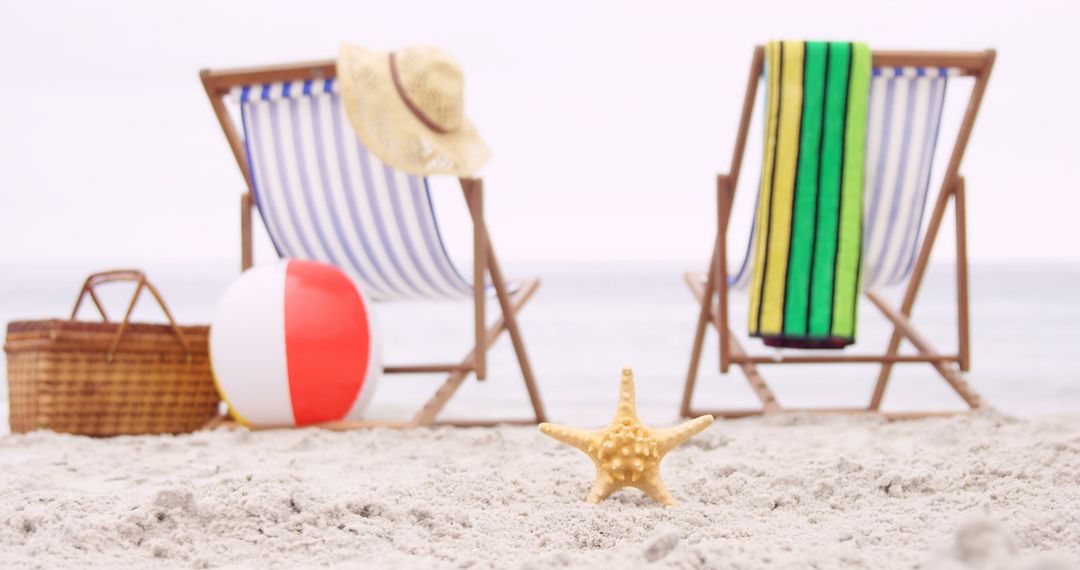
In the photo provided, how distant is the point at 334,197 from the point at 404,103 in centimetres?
42

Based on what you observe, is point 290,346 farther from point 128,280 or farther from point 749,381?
point 749,381

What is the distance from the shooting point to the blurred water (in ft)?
20.5

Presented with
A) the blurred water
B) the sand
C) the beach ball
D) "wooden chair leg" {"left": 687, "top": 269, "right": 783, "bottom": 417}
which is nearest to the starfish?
the sand

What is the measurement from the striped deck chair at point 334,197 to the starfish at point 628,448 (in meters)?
1.36

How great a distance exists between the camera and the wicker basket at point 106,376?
3.12 m

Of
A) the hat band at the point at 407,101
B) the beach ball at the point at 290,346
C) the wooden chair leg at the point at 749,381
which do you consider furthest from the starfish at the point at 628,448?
the hat band at the point at 407,101

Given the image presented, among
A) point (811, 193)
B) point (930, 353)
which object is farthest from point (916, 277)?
point (811, 193)

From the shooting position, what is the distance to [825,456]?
2.38 meters

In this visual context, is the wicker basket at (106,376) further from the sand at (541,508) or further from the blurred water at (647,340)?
the blurred water at (647,340)

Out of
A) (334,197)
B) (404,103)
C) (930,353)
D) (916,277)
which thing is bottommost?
(930,353)

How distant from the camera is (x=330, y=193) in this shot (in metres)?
3.36

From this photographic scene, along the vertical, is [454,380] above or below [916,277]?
below

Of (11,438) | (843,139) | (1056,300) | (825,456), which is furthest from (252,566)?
(1056,300)

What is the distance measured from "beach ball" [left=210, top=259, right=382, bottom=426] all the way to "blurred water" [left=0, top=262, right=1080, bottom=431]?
71.7 inches
